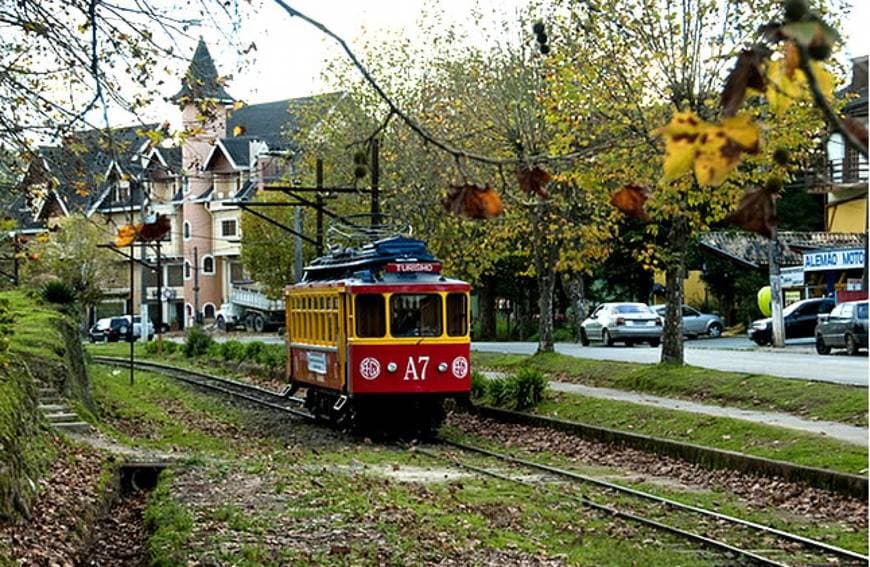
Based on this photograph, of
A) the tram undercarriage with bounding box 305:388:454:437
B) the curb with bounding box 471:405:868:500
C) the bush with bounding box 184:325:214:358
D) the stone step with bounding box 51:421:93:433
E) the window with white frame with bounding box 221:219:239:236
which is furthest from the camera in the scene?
the window with white frame with bounding box 221:219:239:236

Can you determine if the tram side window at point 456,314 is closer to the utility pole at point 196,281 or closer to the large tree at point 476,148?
the large tree at point 476,148

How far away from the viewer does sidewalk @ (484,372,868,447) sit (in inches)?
715

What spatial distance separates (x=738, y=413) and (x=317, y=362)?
774 cm

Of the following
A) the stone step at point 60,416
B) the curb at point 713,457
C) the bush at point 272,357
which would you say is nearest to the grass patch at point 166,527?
the stone step at point 60,416

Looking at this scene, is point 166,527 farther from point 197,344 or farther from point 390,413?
point 197,344

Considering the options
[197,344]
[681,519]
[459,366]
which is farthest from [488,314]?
[681,519]

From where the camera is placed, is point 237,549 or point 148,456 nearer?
point 237,549

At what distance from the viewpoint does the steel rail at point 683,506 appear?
39.0ft

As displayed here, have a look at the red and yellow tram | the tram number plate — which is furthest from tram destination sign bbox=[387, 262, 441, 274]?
the tram number plate

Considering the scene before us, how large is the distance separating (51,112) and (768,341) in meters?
35.5

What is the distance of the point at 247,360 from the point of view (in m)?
45.9

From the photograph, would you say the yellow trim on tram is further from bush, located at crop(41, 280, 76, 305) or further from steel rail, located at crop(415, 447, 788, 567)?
bush, located at crop(41, 280, 76, 305)

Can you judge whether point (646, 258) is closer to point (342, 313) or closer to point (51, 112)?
point (342, 313)

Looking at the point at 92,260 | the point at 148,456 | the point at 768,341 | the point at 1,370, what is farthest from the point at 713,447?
the point at 92,260
